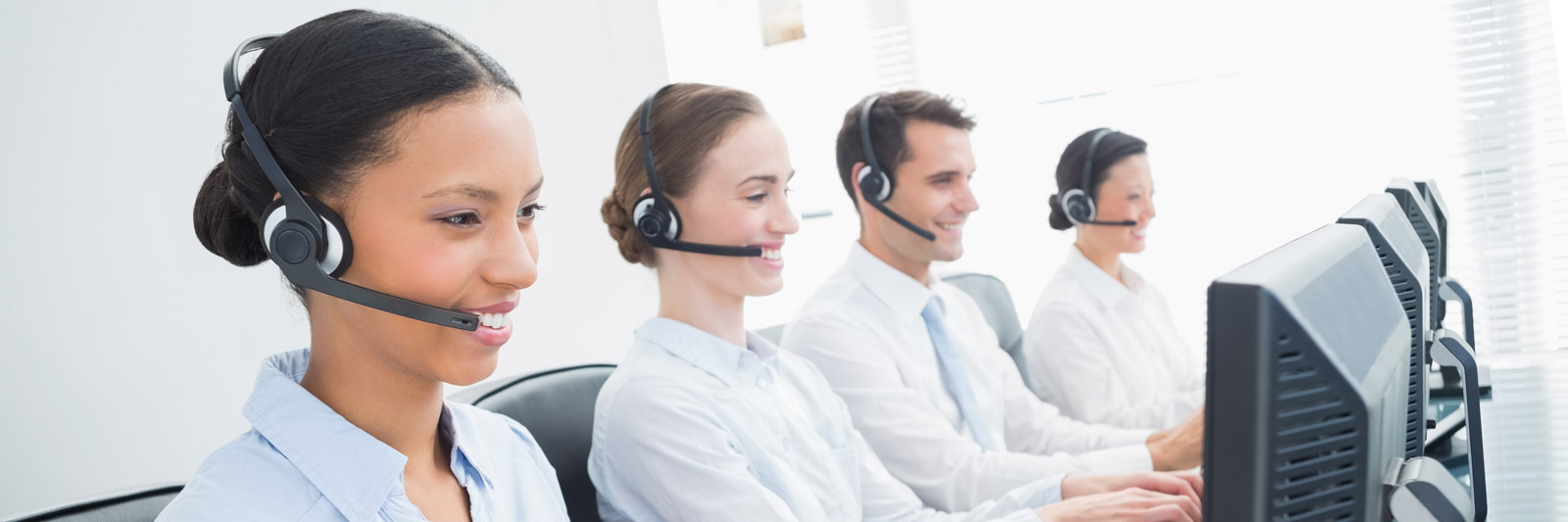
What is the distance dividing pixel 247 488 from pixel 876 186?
152 cm

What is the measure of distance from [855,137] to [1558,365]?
7.32 ft

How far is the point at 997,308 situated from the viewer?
8.95ft

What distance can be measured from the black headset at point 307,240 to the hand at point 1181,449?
146 centimetres

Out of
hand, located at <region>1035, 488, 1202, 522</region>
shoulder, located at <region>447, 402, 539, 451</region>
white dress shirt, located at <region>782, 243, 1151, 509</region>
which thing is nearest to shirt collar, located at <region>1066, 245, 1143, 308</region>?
white dress shirt, located at <region>782, 243, 1151, 509</region>

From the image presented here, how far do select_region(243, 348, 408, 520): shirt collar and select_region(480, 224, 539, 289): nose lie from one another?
0.17 metres

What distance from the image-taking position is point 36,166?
62.1 inches

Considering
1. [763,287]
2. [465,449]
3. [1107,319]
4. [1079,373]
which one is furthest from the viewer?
[1107,319]

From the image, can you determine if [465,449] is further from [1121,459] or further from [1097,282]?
[1097,282]

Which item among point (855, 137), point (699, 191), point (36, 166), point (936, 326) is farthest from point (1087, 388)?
point (36, 166)

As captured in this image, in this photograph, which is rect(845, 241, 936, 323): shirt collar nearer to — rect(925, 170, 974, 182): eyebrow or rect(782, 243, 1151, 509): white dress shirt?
rect(782, 243, 1151, 509): white dress shirt

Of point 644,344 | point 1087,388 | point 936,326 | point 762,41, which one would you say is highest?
point 762,41

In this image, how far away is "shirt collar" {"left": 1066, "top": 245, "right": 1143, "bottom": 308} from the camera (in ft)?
8.46

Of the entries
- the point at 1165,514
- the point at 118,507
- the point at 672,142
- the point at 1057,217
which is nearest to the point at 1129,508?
the point at 1165,514

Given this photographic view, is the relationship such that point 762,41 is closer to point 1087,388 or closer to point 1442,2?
point 1087,388
